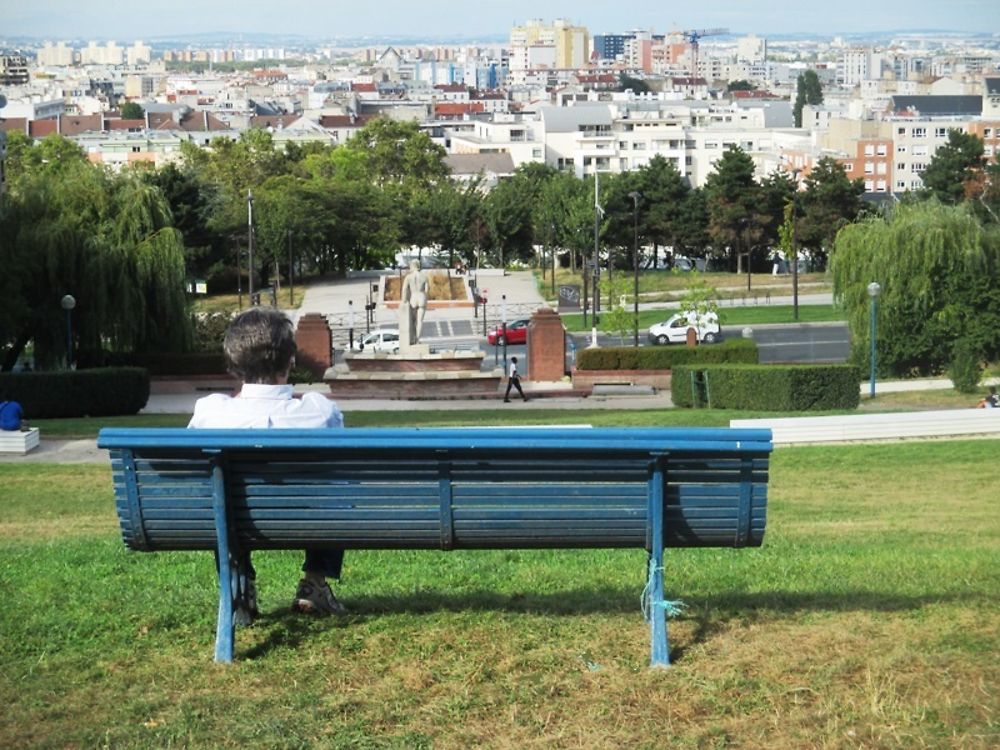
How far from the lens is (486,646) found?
5762 millimetres

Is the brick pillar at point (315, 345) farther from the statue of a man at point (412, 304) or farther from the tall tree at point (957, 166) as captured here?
the tall tree at point (957, 166)

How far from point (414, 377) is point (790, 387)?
32.4ft

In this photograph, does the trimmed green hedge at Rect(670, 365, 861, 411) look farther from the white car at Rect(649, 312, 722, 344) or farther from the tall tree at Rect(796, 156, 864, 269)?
the tall tree at Rect(796, 156, 864, 269)

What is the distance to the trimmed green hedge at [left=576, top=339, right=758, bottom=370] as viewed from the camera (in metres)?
34.4

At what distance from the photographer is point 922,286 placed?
118 feet

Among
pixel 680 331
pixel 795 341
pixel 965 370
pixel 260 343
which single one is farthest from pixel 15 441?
pixel 795 341

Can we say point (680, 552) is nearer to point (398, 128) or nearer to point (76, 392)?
point (76, 392)

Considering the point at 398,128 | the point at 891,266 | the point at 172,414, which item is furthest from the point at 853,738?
the point at 398,128

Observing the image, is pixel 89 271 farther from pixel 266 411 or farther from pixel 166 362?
pixel 266 411

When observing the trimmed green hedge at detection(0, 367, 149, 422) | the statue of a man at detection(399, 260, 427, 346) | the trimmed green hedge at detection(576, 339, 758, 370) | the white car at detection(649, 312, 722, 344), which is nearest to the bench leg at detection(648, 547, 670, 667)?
the trimmed green hedge at detection(0, 367, 149, 422)

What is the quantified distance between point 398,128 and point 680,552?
302ft

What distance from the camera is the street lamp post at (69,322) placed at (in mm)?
31875

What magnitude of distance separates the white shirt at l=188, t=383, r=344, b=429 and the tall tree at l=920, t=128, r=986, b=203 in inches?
2815

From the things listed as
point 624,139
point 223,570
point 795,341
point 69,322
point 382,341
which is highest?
point 624,139
